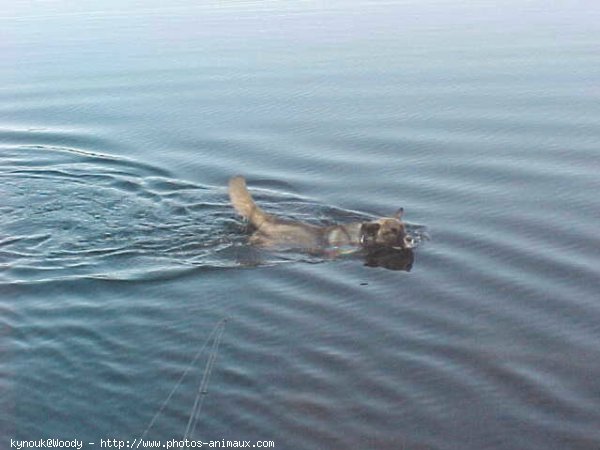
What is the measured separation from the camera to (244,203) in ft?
33.7

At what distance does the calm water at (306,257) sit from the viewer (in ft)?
21.9

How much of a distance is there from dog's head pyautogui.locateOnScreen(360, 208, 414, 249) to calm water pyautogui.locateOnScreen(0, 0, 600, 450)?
29 cm

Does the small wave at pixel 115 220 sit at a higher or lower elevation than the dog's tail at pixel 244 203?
lower

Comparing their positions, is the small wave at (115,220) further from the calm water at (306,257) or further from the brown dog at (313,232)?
the brown dog at (313,232)

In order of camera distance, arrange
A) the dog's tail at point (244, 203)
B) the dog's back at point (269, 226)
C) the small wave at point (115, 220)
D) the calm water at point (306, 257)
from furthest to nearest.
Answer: the dog's tail at point (244, 203), the dog's back at point (269, 226), the small wave at point (115, 220), the calm water at point (306, 257)

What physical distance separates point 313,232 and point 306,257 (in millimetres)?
389

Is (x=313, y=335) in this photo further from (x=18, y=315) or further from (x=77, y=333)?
(x=18, y=315)

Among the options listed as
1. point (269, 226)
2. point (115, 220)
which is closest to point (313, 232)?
point (269, 226)

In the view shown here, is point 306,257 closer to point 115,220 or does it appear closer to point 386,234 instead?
point 386,234

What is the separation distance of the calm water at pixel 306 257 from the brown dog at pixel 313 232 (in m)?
0.26

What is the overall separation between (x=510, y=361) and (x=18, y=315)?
4.08m

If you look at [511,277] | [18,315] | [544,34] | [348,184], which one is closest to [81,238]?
[18,315]

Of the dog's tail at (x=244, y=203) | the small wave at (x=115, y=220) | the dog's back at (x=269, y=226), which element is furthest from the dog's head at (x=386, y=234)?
the dog's tail at (x=244, y=203)

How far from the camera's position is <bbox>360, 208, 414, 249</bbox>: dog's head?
964cm
